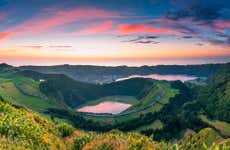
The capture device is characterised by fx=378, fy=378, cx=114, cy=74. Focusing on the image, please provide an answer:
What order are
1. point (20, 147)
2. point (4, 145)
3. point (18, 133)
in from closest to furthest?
point (4, 145), point (20, 147), point (18, 133)

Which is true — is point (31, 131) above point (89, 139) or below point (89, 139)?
above

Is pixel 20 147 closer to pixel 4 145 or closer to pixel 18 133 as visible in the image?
pixel 4 145

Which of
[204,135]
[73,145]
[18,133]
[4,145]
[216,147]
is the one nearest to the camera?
[216,147]

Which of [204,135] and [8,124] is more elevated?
[8,124]

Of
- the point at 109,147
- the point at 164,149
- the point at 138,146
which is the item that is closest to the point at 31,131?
the point at 109,147

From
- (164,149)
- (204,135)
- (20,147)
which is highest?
(20,147)

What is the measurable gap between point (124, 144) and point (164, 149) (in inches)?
→ 148

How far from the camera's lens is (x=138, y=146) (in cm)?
3409

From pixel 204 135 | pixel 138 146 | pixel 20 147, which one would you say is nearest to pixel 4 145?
pixel 20 147

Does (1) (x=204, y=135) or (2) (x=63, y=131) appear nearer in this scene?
(2) (x=63, y=131)

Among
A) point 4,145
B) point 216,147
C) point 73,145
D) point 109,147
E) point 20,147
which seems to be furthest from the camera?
point 73,145

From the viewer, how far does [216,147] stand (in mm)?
15023

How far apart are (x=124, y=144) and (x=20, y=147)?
12.2m

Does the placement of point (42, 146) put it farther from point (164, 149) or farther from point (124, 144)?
point (164, 149)
